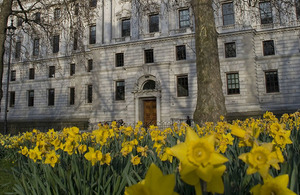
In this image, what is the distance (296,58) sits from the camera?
22.1m

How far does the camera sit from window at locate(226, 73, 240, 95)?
75.9 feet

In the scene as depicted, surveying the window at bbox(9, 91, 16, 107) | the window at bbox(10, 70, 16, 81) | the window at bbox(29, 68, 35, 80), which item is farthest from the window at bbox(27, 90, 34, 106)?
the window at bbox(10, 70, 16, 81)

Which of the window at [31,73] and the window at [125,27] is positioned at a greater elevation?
the window at [125,27]

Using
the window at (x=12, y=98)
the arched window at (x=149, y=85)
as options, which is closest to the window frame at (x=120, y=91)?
the arched window at (x=149, y=85)

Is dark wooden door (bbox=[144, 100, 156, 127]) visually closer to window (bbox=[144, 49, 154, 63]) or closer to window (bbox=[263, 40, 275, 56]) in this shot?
window (bbox=[144, 49, 154, 63])

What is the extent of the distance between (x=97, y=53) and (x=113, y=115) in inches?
332

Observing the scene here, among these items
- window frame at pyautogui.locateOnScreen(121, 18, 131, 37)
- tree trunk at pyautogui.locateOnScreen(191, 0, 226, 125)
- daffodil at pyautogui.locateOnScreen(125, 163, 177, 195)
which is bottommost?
daffodil at pyautogui.locateOnScreen(125, 163, 177, 195)

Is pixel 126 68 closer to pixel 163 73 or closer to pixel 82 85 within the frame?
pixel 163 73

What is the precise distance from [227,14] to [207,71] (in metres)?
19.9

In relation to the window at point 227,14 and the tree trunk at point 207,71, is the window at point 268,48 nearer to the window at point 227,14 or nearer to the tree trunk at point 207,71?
the window at point 227,14

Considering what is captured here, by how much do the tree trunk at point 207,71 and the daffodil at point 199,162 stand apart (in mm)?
6648

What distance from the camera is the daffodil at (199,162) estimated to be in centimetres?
90

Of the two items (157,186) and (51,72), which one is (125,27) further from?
(157,186)

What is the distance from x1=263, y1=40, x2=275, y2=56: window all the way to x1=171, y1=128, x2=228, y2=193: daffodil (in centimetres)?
2608
